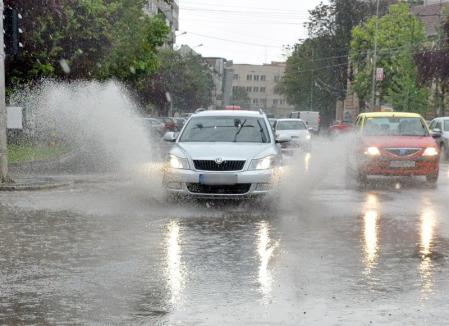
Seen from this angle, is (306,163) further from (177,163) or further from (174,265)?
(174,265)

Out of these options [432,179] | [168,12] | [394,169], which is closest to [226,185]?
[394,169]

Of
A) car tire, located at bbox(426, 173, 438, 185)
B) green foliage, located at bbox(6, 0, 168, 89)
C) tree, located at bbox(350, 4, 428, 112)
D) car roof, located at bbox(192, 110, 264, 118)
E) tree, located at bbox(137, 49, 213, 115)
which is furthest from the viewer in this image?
tree, located at bbox(137, 49, 213, 115)

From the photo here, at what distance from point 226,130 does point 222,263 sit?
6.56 metres

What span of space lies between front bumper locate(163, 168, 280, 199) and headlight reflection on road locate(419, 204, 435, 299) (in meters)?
2.50

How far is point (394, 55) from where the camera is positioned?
71938mm

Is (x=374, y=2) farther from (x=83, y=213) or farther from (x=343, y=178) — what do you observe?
(x=83, y=213)

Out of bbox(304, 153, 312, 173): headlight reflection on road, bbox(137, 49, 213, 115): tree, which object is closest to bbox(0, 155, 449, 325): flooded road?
bbox(304, 153, 312, 173): headlight reflection on road

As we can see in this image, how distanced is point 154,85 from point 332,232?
58.5 m

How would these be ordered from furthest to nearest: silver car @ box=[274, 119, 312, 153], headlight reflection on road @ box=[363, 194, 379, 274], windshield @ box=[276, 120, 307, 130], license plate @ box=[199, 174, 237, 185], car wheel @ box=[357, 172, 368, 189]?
windshield @ box=[276, 120, 307, 130] → silver car @ box=[274, 119, 312, 153] → car wheel @ box=[357, 172, 368, 189] → license plate @ box=[199, 174, 237, 185] → headlight reflection on road @ box=[363, 194, 379, 274]

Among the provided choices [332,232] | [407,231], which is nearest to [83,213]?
[332,232]

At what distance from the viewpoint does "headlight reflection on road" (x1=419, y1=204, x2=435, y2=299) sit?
7.64 metres

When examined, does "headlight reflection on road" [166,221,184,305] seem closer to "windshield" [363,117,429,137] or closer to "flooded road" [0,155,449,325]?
"flooded road" [0,155,449,325]

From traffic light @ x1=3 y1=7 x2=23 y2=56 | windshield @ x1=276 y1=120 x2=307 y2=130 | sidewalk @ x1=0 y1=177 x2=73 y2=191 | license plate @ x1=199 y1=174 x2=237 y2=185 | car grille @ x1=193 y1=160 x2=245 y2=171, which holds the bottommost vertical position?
sidewalk @ x1=0 y1=177 x2=73 y2=191

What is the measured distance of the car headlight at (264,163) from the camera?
1347 cm
